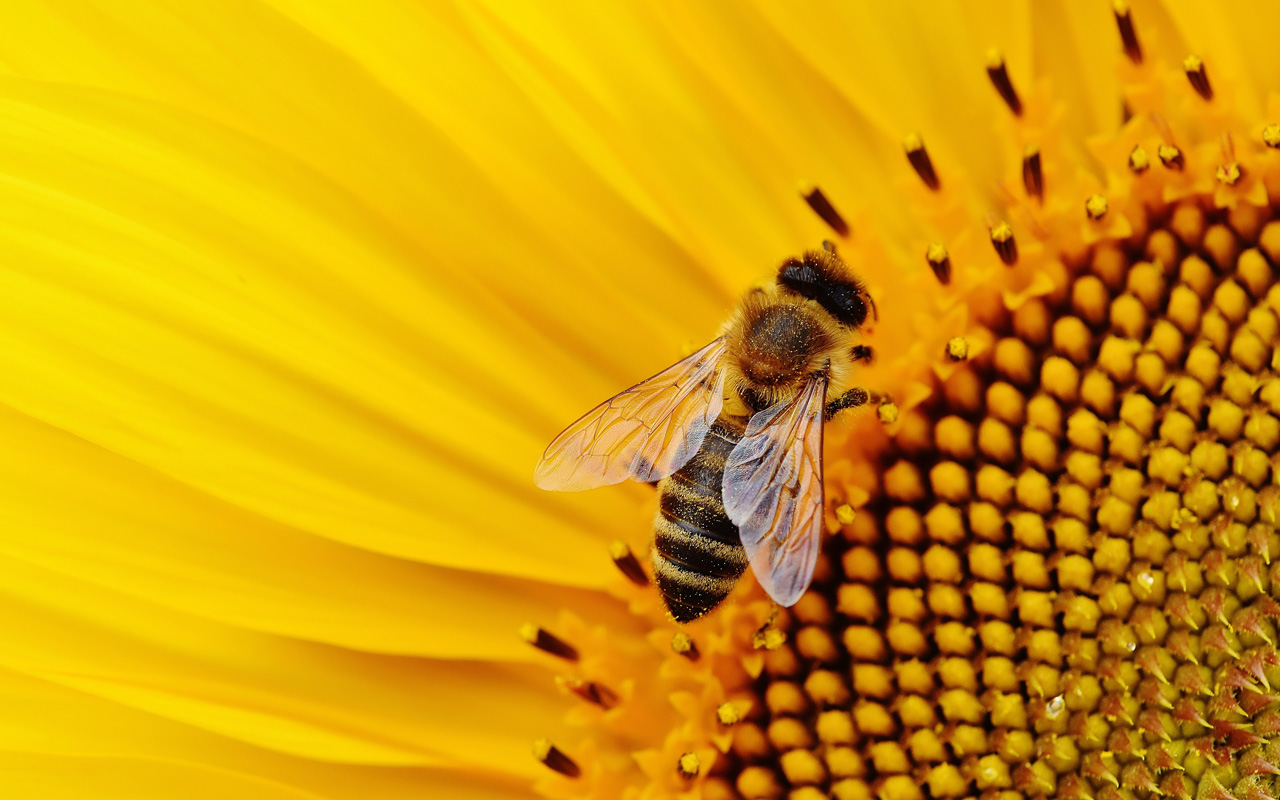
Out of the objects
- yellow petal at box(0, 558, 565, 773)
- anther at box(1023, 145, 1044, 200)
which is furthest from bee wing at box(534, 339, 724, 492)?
anther at box(1023, 145, 1044, 200)

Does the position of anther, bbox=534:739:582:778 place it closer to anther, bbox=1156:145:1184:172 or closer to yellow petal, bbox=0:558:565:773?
yellow petal, bbox=0:558:565:773

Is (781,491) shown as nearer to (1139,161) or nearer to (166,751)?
(1139,161)

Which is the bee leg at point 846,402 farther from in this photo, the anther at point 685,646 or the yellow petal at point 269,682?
the yellow petal at point 269,682

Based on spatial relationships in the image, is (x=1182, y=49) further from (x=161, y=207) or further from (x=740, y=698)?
(x=161, y=207)

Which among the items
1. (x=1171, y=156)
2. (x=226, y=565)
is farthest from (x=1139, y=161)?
(x=226, y=565)

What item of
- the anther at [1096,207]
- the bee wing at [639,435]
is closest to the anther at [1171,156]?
the anther at [1096,207]
